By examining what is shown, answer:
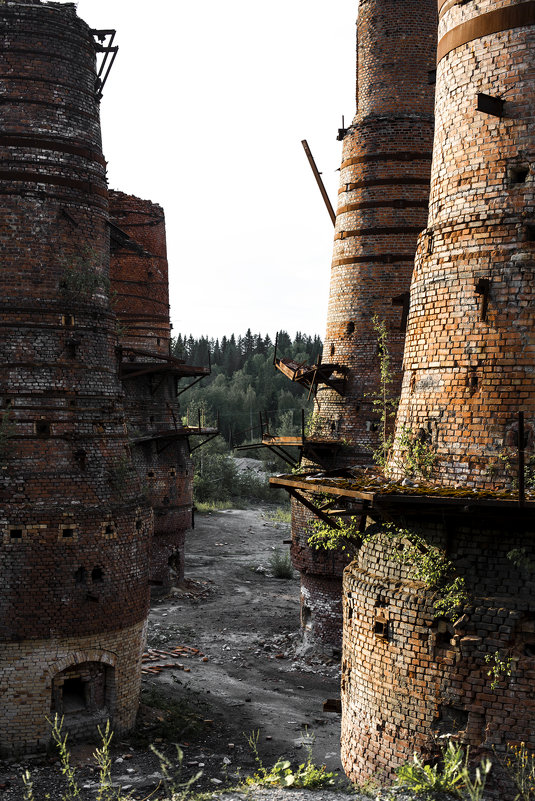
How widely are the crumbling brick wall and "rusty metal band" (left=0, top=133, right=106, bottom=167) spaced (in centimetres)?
879

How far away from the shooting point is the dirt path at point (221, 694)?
39.1 feet

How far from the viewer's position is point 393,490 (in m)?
8.02

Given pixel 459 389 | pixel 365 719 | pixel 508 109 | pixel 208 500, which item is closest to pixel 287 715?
pixel 365 719

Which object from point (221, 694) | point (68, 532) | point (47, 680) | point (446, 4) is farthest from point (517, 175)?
point (221, 694)

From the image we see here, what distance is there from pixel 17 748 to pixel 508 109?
11745 mm

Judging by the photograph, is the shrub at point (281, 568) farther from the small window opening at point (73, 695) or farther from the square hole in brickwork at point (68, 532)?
the square hole in brickwork at point (68, 532)

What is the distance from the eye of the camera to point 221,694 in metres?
15.8

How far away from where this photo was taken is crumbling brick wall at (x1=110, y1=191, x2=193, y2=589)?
23172mm

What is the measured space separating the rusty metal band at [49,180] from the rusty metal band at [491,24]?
7376 millimetres

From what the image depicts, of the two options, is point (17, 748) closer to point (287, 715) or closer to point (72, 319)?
point (287, 715)

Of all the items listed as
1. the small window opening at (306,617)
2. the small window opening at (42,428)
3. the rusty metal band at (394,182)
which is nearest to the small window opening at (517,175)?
the small window opening at (42,428)

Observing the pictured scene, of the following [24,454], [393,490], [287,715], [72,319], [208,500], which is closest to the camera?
[393,490]

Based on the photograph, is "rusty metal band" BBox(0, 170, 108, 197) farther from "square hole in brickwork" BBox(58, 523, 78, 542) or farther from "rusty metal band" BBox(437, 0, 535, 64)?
"rusty metal band" BBox(437, 0, 535, 64)

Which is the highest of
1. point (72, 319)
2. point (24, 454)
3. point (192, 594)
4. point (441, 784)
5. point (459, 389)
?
point (72, 319)
